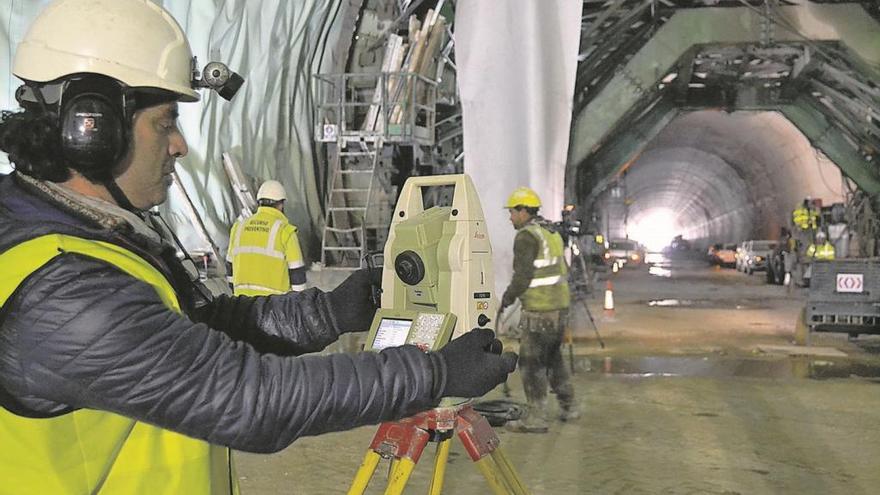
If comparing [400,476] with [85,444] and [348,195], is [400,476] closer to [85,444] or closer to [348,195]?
[85,444]

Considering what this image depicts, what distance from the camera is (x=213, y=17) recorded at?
9.91 metres

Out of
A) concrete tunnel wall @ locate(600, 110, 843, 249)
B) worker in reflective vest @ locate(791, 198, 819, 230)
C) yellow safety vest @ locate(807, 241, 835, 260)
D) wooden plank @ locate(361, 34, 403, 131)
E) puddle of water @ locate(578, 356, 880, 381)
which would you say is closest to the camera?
puddle of water @ locate(578, 356, 880, 381)

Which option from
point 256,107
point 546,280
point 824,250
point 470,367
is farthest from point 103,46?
point 824,250

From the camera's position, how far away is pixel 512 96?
10.6 metres

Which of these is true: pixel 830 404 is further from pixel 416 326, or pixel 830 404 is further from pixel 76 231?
pixel 76 231

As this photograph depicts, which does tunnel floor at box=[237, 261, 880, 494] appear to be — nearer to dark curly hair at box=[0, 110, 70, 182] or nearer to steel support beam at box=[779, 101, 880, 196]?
dark curly hair at box=[0, 110, 70, 182]

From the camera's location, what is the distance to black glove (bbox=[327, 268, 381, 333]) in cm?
246

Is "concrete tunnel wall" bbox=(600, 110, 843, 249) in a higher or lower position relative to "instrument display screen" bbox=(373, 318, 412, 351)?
higher

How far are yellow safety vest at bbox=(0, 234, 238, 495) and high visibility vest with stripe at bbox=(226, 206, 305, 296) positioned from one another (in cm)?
496

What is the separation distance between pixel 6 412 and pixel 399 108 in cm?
1136

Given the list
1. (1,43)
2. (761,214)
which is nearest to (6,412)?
(1,43)

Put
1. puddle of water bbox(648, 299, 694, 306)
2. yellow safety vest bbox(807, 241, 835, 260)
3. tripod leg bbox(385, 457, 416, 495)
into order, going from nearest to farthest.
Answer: tripod leg bbox(385, 457, 416, 495) → puddle of water bbox(648, 299, 694, 306) → yellow safety vest bbox(807, 241, 835, 260)

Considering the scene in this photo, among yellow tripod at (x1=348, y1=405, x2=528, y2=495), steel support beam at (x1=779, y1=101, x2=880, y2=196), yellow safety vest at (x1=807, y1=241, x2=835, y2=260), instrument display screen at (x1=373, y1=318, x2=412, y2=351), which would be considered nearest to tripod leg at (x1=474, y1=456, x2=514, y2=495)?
yellow tripod at (x1=348, y1=405, x2=528, y2=495)

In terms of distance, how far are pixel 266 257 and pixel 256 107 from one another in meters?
5.35
